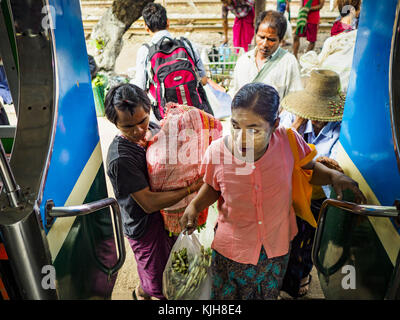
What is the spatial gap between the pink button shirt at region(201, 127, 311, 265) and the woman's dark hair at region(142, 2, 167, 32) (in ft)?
6.02

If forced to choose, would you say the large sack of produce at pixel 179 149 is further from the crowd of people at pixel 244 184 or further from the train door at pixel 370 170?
the train door at pixel 370 170

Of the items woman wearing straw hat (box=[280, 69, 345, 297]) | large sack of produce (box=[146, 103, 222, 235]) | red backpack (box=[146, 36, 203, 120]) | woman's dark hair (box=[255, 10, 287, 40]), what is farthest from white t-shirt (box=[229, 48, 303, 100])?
large sack of produce (box=[146, 103, 222, 235])

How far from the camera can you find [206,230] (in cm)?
207

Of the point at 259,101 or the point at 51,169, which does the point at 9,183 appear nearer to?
the point at 51,169

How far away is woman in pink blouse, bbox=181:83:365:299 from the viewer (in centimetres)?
129

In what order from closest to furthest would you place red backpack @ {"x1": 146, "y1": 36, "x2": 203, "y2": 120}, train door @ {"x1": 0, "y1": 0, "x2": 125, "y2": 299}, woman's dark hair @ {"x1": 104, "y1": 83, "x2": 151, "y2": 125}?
train door @ {"x1": 0, "y1": 0, "x2": 125, "y2": 299}
woman's dark hair @ {"x1": 104, "y1": 83, "x2": 151, "y2": 125}
red backpack @ {"x1": 146, "y1": 36, "x2": 203, "y2": 120}

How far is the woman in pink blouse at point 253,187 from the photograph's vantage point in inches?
50.9

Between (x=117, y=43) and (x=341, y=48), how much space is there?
5162 mm

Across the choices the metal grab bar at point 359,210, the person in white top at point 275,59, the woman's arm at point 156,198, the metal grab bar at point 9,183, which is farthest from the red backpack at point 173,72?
the metal grab bar at point 9,183

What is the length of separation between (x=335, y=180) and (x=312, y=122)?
77 centimetres

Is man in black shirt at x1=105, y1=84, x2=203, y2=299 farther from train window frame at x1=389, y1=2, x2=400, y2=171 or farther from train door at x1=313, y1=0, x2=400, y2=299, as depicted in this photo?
train window frame at x1=389, y1=2, x2=400, y2=171

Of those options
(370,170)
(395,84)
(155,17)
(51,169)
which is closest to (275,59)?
(155,17)
